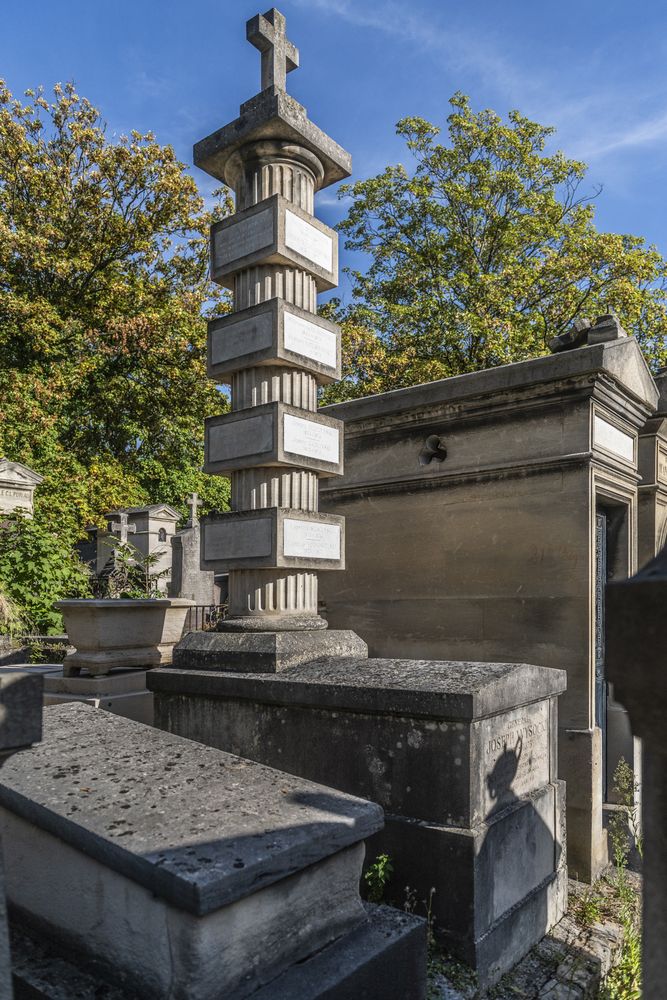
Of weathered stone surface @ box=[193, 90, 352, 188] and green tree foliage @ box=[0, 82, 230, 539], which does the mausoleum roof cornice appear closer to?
weathered stone surface @ box=[193, 90, 352, 188]

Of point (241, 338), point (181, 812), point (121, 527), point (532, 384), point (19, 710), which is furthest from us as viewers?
point (121, 527)

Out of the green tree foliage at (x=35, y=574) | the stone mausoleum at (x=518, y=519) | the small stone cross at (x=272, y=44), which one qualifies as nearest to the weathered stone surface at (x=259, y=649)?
the stone mausoleum at (x=518, y=519)

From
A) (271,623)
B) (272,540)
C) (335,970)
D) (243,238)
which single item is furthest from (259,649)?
(243,238)

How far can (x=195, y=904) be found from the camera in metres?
1.74

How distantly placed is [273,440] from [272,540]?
0.57 metres

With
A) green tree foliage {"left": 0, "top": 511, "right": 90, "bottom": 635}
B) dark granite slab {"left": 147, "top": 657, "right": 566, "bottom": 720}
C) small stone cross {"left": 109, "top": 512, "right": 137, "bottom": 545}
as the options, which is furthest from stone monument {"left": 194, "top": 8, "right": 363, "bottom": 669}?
small stone cross {"left": 109, "top": 512, "right": 137, "bottom": 545}

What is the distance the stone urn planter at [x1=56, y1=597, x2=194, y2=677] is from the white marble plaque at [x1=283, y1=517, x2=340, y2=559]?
1350 mm

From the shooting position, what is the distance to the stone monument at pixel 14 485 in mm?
12664

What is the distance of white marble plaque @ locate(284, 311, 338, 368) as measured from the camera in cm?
415

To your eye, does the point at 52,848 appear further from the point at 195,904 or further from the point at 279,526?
the point at 279,526

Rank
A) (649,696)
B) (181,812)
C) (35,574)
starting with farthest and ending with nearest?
(35,574) → (181,812) → (649,696)

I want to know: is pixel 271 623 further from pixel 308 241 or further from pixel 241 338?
pixel 308 241

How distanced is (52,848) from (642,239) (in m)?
17.3

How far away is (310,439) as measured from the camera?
13.9ft
